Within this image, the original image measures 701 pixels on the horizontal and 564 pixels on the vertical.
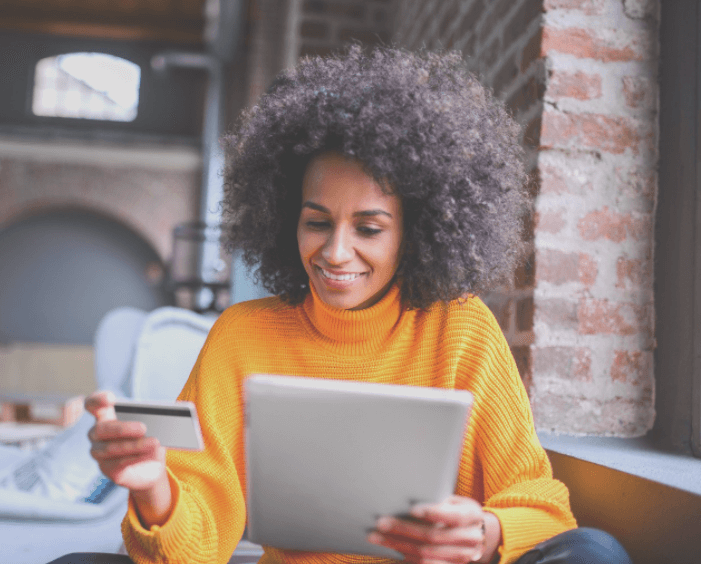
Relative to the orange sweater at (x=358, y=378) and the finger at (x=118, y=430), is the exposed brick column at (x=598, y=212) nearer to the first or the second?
the orange sweater at (x=358, y=378)

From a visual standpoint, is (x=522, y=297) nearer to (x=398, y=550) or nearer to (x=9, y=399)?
(x=398, y=550)

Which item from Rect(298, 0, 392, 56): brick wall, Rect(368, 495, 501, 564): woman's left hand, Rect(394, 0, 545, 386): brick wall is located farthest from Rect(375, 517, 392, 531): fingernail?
Rect(298, 0, 392, 56): brick wall

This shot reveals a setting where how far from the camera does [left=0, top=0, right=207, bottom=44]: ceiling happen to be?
701 cm

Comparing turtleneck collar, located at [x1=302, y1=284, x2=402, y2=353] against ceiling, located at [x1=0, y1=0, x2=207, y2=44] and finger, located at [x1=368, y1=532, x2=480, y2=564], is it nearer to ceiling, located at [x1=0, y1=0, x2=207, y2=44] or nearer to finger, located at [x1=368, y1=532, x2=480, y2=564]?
finger, located at [x1=368, y1=532, x2=480, y2=564]

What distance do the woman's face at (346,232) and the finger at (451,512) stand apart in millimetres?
412

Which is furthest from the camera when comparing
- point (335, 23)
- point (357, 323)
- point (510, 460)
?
point (335, 23)

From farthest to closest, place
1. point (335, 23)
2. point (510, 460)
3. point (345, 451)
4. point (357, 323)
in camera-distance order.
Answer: point (335, 23), point (357, 323), point (510, 460), point (345, 451)

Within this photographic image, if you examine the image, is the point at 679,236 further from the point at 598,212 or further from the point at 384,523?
the point at 384,523


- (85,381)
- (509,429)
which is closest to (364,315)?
(509,429)

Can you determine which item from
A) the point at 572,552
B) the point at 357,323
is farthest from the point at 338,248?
the point at 572,552

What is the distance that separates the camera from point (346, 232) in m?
1.01

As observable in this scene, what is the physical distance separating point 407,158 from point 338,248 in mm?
200

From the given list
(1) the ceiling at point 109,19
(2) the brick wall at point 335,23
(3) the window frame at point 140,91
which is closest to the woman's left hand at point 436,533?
(2) the brick wall at point 335,23

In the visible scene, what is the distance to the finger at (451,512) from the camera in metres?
0.69
